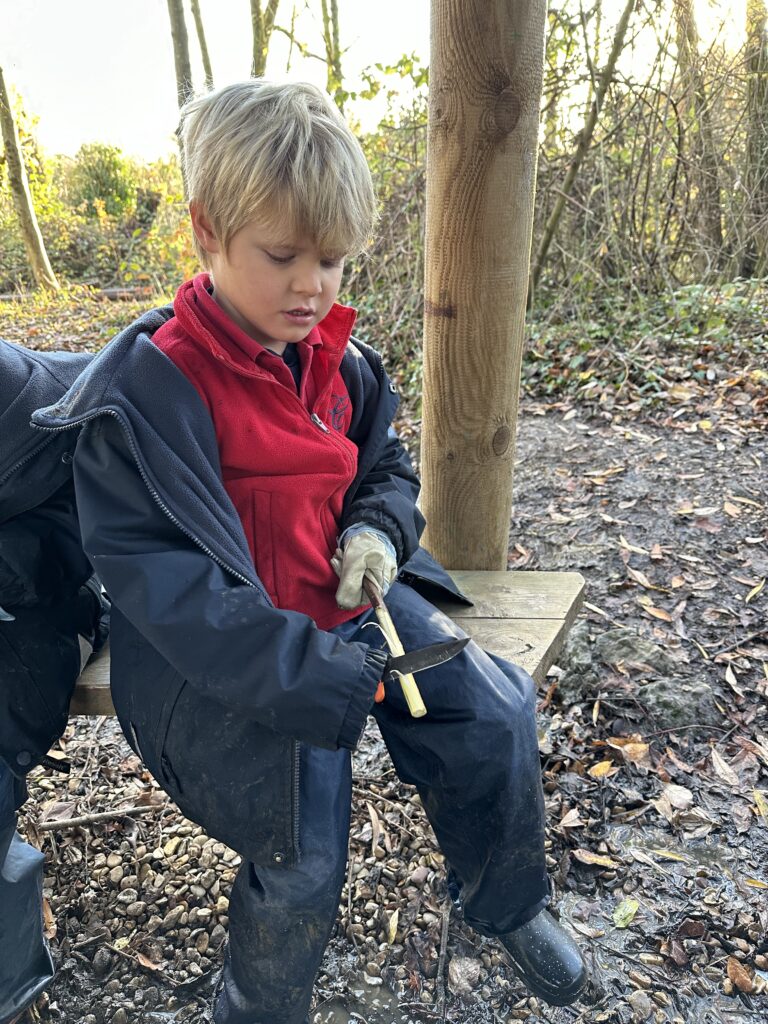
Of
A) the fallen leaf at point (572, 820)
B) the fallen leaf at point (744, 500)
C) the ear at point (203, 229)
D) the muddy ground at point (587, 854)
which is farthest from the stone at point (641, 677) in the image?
the ear at point (203, 229)

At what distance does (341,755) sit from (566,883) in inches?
34.5

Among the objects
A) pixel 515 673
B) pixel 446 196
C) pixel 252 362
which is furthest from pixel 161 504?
pixel 446 196

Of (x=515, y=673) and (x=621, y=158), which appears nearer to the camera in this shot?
(x=515, y=673)

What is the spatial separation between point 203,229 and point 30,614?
34.2 inches

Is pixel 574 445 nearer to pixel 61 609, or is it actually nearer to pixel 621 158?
pixel 621 158

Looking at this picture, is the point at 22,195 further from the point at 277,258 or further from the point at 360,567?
the point at 360,567

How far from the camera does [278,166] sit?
144cm

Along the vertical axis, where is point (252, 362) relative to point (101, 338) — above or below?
above

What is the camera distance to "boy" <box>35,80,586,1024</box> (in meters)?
1.43

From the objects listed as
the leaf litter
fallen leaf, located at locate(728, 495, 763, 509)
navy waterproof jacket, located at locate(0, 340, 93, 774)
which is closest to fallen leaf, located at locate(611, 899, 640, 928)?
the leaf litter

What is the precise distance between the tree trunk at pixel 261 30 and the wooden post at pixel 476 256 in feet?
20.8

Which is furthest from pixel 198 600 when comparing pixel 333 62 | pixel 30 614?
pixel 333 62

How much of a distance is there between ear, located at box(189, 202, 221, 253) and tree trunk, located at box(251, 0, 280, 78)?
6.74 metres

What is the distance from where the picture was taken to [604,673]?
2.79 metres
